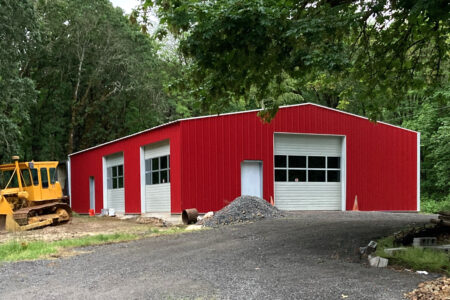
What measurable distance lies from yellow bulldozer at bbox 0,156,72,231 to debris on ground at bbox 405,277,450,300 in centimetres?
1357

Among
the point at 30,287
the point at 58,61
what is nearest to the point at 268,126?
the point at 30,287

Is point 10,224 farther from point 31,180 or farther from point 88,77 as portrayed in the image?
point 88,77

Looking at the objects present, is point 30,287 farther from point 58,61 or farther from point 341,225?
point 58,61

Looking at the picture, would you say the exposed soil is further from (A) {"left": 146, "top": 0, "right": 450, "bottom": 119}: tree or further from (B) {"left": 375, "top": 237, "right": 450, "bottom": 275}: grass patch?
(B) {"left": 375, "top": 237, "right": 450, "bottom": 275}: grass patch

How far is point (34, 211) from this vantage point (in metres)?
16.4

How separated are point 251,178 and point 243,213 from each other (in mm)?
3445

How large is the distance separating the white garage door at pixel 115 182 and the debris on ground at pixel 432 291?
1886 centimetres

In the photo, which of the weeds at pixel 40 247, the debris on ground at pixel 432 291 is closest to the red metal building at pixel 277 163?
the weeds at pixel 40 247

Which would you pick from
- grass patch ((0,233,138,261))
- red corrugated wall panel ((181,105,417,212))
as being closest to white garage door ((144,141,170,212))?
red corrugated wall panel ((181,105,417,212))

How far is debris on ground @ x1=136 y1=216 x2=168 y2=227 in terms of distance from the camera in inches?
639

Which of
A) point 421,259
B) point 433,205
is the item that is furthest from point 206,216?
point 433,205

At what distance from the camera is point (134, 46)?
30969 millimetres

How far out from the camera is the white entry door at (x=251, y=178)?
57.9 feet

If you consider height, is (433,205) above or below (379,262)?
below
